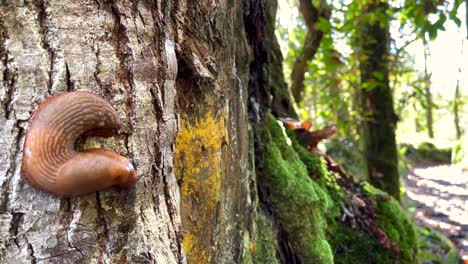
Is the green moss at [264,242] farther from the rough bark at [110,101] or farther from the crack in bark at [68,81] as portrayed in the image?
the crack in bark at [68,81]

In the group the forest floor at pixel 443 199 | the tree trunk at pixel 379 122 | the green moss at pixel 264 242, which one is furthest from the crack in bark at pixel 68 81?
the forest floor at pixel 443 199

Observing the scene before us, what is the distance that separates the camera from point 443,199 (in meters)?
11.7

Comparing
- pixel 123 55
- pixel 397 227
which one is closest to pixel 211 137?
pixel 123 55

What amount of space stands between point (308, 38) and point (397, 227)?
4449 mm

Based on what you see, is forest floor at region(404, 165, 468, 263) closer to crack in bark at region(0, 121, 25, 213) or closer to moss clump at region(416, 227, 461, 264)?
moss clump at region(416, 227, 461, 264)

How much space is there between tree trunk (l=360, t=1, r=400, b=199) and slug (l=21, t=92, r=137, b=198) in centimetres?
512

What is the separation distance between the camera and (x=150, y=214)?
1.39m

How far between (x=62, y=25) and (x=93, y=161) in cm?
46

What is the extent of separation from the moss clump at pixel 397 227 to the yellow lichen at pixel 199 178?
7.85 ft

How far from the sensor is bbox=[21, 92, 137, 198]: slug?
1137 millimetres

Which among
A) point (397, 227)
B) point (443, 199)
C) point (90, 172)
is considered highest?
point (90, 172)

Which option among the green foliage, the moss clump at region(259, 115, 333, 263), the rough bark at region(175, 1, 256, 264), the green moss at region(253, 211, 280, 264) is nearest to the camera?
the rough bark at region(175, 1, 256, 264)

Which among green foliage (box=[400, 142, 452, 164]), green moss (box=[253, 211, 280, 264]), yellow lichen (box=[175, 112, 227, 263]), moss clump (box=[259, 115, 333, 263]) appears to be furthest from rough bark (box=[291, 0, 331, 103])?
green foliage (box=[400, 142, 452, 164])

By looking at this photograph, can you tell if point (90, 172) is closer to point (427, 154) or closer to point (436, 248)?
point (436, 248)
